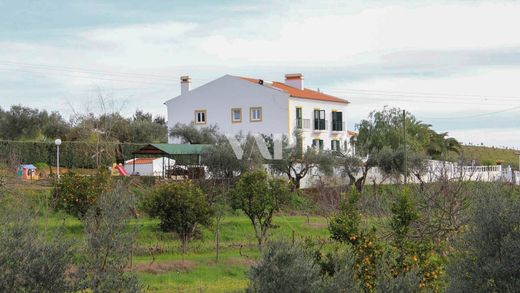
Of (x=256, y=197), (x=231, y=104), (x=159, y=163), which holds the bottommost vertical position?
(x=256, y=197)

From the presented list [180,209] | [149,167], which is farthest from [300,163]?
[180,209]

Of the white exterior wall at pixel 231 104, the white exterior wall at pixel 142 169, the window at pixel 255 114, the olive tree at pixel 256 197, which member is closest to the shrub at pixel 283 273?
the olive tree at pixel 256 197

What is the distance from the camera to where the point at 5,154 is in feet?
135

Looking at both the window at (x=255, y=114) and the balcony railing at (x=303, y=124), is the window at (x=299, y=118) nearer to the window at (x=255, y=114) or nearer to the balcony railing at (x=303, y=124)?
the balcony railing at (x=303, y=124)

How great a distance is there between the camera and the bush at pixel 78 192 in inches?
1099

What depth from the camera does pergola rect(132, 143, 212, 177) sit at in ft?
139

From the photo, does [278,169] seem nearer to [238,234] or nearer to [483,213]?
[238,234]

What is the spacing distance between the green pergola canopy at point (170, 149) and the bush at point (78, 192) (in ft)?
43.3

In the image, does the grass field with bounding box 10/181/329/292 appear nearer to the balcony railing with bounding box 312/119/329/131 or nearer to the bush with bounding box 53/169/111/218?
the bush with bounding box 53/169/111/218

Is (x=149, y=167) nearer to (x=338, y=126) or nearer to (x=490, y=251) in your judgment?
(x=338, y=126)

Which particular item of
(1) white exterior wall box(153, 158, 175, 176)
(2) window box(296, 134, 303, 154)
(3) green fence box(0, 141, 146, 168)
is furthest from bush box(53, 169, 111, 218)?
(2) window box(296, 134, 303, 154)

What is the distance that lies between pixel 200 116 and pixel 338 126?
37.5ft

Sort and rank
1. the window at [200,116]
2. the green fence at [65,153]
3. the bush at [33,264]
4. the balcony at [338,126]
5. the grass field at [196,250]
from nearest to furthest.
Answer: the bush at [33,264] < the grass field at [196,250] < the green fence at [65,153] < the window at [200,116] < the balcony at [338,126]

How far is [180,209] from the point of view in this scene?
2814 cm
